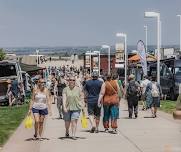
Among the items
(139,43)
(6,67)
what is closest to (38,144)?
(139,43)

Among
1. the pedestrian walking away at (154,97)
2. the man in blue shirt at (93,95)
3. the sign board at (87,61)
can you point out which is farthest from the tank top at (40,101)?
the sign board at (87,61)

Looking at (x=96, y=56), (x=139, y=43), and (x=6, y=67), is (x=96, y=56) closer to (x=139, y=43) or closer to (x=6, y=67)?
(x=6, y=67)

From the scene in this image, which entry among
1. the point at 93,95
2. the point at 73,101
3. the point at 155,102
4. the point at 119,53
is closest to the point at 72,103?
the point at 73,101

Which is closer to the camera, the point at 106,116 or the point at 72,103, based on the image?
the point at 72,103

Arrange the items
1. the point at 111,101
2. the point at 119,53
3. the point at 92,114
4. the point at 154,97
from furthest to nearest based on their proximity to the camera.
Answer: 1. the point at 119,53
2. the point at 154,97
3. the point at 92,114
4. the point at 111,101

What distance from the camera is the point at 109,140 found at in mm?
15812

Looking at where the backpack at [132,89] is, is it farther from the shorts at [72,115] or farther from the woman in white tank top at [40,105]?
the woman in white tank top at [40,105]

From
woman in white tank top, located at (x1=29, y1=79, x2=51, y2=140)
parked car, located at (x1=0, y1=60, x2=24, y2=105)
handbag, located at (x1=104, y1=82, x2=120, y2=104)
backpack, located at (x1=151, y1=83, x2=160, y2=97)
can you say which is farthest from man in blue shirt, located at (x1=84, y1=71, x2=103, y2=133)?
parked car, located at (x1=0, y1=60, x2=24, y2=105)

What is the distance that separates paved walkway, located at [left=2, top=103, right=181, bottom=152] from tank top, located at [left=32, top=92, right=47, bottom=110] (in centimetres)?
84

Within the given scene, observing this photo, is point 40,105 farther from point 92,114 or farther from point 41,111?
point 92,114

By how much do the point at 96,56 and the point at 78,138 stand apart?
73.3 m

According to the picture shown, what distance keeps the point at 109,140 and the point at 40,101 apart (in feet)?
6.14

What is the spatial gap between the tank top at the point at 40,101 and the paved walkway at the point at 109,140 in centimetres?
84

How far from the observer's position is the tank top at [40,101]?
615 inches
